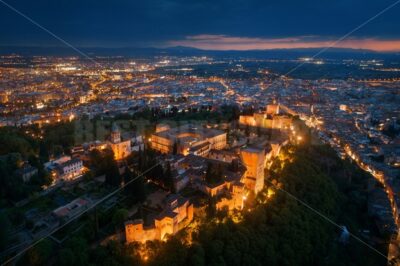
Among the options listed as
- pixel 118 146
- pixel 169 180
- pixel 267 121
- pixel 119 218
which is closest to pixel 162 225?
pixel 119 218

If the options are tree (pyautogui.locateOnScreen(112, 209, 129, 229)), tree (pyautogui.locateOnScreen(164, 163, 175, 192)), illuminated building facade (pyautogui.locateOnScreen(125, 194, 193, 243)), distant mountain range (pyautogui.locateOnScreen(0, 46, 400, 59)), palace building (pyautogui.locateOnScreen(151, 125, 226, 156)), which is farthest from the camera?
distant mountain range (pyautogui.locateOnScreen(0, 46, 400, 59))

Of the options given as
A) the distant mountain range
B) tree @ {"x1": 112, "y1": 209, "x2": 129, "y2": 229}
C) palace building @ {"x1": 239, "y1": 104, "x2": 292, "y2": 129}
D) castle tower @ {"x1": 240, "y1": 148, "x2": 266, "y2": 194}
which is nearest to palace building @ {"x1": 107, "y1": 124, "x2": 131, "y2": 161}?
tree @ {"x1": 112, "y1": 209, "x2": 129, "y2": 229}

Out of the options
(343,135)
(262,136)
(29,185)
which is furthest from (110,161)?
(343,135)

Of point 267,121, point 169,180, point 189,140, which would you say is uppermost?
point 267,121

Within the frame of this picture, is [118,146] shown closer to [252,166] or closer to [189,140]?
[189,140]

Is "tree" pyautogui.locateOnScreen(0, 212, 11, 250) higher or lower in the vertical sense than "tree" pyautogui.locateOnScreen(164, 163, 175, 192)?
lower

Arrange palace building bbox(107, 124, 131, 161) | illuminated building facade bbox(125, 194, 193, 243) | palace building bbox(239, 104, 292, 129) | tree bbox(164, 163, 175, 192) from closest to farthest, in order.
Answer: illuminated building facade bbox(125, 194, 193, 243)
tree bbox(164, 163, 175, 192)
palace building bbox(107, 124, 131, 161)
palace building bbox(239, 104, 292, 129)

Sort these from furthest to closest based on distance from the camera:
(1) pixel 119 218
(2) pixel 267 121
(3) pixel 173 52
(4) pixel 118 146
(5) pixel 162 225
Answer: (3) pixel 173 52
(2) pixel 267 121
(4) pixel 118 146
(1) pixel 119 218
(5) pixel 162 225

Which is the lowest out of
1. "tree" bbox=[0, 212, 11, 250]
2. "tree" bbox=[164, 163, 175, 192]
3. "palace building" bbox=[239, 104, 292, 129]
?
"tree" bbox=[0, 212, 11, 250]

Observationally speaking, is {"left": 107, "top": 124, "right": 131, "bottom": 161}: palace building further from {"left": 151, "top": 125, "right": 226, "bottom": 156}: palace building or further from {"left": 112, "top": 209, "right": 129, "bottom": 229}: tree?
{"left": 112, "top": 209, "right": 129, "bottom": 229}: tree

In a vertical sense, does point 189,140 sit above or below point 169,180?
above

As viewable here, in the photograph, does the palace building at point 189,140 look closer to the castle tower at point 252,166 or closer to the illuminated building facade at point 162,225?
the castle tower at point 252,166

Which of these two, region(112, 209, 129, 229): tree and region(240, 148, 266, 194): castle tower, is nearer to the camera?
region(112, 209, 129, 229): tree

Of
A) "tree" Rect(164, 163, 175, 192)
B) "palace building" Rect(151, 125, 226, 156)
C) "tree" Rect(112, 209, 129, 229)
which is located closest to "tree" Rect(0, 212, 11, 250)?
"tree" Rect(112, 209, 129, 229)
